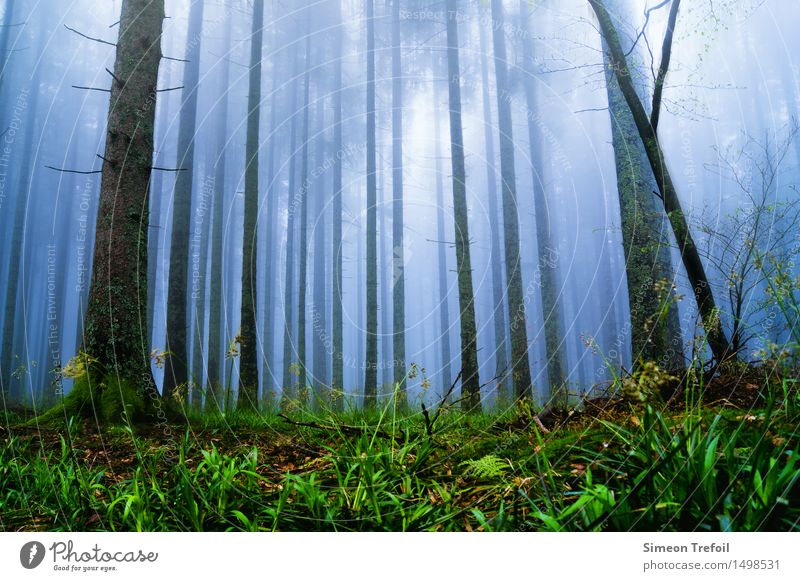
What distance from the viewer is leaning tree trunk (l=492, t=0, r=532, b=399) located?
230 centimetres

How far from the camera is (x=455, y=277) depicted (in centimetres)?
263

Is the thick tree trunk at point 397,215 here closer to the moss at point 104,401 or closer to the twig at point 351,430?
the twig at point 351,430

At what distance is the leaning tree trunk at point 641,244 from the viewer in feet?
6.73

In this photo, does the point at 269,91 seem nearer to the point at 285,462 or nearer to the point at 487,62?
the point at 487,62

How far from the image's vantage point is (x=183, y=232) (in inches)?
155

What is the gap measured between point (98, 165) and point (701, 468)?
10.7 ft

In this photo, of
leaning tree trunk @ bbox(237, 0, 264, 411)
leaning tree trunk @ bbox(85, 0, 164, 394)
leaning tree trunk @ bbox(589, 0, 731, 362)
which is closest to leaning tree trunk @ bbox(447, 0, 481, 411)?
leaning tree trunk @ bbox(589, 0, 731, 362)

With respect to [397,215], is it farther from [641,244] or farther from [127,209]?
[127,209]

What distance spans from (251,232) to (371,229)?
2.78 feet

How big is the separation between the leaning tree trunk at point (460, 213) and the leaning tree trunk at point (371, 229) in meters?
0.47

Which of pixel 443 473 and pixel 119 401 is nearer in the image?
pixel 443 473

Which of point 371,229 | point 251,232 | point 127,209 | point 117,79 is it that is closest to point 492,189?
point 371,229
